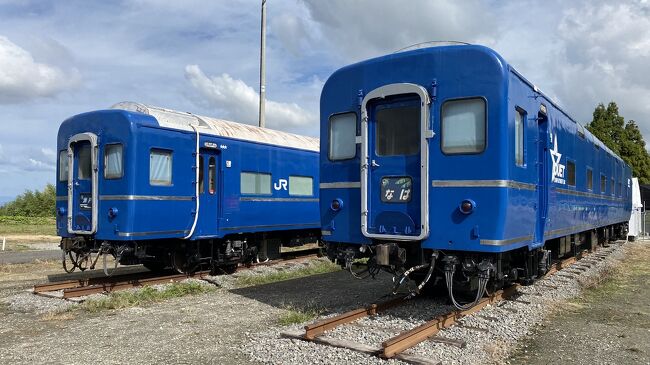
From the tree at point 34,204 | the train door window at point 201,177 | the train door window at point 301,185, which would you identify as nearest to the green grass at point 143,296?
the train door window at point 201,177

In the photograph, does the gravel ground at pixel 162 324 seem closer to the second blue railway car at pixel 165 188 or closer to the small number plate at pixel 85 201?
the second blue railway car at pixel 165 188

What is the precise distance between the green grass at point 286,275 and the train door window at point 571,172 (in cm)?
558

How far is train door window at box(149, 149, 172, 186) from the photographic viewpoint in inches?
412

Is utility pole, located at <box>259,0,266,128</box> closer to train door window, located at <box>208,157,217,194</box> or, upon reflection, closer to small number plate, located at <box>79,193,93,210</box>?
train door window, located at <box>208,157,217,194</box>

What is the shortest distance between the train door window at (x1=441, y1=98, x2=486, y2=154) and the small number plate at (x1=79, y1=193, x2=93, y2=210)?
705 centimetres

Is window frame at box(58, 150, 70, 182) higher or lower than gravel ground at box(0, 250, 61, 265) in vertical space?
higher

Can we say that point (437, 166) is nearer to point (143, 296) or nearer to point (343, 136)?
point (343, 136)

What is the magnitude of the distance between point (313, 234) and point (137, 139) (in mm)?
7023

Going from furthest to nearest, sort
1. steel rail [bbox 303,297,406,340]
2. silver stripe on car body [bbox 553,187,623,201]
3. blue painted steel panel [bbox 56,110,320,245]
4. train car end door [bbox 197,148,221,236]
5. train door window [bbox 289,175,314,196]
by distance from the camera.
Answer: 1. train door window [bbox 289,175,314,196]
2. train car end door [bbox 197,148,221,236]
3. blue painted steel panel [bbox 56,110,320,245]
4. silver stripe on car body [bbox 553,187,623,201]
5. steel rail [bbox 303,297,406,340]

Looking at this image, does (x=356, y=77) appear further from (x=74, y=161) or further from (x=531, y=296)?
Answer: (x=74, y=161)

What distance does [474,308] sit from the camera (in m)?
7.61

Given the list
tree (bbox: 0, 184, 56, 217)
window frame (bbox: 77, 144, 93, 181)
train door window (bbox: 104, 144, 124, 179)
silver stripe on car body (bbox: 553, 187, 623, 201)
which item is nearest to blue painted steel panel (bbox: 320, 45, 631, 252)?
silver stripe on car body (bbox: 553, 187, 623, 201)

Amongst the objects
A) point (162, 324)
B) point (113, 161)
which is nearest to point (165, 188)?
point (113, 161)

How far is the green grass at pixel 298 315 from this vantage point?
7352 millimetres
